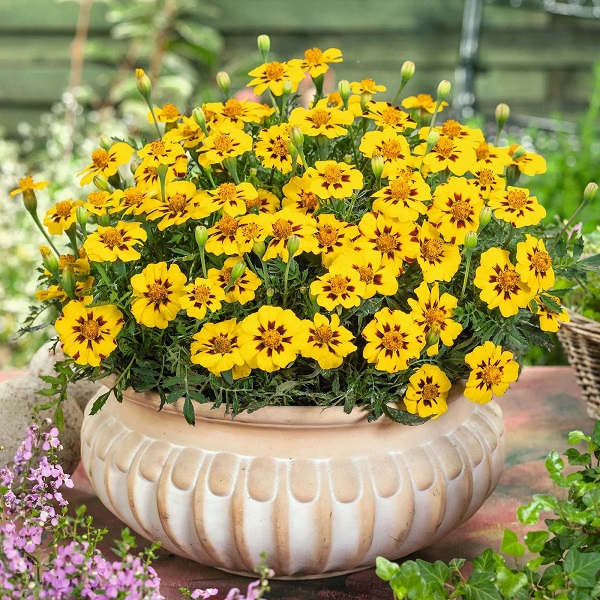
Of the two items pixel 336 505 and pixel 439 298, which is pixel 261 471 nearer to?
pixel 336 505

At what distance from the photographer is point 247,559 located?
0.88 metres

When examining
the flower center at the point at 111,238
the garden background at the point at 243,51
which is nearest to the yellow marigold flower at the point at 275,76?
the flower center at the point at 111,238

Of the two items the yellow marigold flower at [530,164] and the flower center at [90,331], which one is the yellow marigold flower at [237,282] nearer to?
the flower center at [90,331]

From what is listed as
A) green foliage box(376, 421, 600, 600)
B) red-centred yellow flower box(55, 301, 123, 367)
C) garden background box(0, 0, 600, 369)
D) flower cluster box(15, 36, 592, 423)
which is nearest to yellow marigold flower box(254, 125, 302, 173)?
flower cluster box(15, 36, 592, 423)

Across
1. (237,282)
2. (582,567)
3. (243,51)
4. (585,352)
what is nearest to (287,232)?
(237,282)

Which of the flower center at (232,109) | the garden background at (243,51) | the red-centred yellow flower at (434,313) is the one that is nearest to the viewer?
the red-centred yellow flower at (434,313)

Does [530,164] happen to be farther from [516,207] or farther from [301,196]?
[301,196]

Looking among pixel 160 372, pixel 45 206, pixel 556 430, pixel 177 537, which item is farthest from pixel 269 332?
pixel 45 206

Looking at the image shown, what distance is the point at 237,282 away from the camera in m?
0.83

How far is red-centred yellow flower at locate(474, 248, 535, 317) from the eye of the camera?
2.75 ft

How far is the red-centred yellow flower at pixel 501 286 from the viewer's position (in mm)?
837

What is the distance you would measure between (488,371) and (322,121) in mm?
293

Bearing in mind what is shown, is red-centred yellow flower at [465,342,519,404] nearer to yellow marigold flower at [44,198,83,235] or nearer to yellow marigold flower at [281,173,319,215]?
yellow marigold flower at [281,173,319,215]

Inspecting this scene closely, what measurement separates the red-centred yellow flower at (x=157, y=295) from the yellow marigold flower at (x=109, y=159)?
17 centimetres
